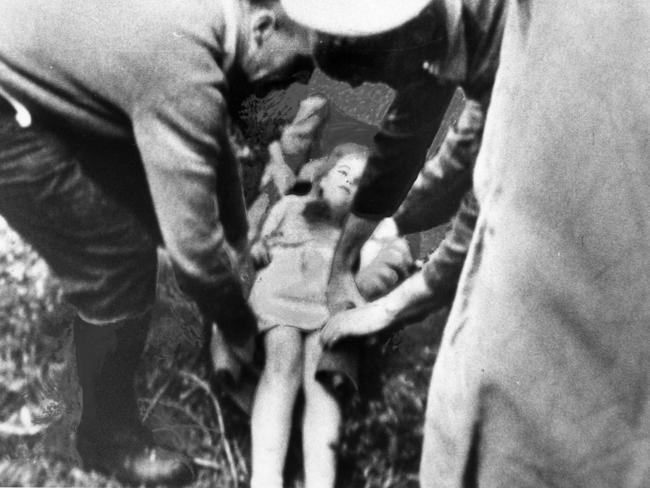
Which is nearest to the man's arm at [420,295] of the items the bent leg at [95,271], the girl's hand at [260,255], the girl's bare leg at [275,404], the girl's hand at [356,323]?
the girl's hand at [356,323]

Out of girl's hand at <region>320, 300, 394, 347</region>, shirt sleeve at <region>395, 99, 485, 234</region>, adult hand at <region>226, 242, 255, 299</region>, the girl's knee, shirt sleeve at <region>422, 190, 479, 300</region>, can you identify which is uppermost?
shirt sleeve at <region>395, 99, 485, 234</region>

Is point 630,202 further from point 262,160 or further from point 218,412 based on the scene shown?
point 218,412

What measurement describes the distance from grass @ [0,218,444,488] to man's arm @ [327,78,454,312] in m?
0.26

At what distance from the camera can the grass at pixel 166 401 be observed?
2.75 meters

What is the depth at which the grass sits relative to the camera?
2750 millimetres

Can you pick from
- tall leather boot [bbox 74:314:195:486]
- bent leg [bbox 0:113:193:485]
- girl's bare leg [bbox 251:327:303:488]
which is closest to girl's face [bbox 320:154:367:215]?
girl's bare leg [bbox 251:327:303:488]

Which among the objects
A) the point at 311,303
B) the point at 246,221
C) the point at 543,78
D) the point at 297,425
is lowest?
the point at 297,425

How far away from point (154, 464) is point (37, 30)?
4.38 feet

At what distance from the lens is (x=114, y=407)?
283 cm

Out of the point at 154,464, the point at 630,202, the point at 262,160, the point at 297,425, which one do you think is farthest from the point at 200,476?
the point at 630,202

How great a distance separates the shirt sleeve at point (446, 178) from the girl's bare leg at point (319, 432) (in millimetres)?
492

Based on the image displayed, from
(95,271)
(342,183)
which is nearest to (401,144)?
(342,183)

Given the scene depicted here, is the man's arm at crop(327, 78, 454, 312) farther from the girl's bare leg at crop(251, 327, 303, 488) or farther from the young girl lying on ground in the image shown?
the girl's bare leg at crop(251, 327, 303, 488)

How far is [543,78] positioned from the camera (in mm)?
2639
